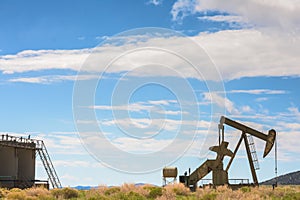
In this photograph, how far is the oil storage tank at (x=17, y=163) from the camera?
52.5 meters

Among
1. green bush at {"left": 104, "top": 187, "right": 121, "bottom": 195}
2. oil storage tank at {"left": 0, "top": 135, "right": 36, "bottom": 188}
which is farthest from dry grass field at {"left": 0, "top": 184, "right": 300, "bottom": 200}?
oil storage tank at {"left": 0, "top": 135, "right": 36, "bottom": 188}

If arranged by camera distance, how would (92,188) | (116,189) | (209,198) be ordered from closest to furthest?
1. (209,198)
2. (116,189)
3. (92,188)

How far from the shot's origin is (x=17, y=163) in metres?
55.1

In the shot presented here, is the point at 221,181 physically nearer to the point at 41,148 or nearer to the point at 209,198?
the point at 209,198

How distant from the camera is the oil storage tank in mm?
52469

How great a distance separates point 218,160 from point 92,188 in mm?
11655

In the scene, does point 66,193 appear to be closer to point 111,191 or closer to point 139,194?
point 111,191

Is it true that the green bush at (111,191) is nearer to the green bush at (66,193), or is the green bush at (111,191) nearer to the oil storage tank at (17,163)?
the green bush at (66,193)

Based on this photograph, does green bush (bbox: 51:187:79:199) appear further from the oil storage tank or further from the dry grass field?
the oil storage tank

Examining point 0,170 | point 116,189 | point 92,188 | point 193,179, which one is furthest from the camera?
point 0,170

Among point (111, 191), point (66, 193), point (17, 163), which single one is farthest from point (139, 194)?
point (17, 163)

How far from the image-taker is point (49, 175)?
57.1 meters

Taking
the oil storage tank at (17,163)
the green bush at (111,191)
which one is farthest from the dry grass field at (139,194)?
the oil storage tank at (17,163)

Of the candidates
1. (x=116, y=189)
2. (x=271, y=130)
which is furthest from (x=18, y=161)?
(x=271, y=130)
